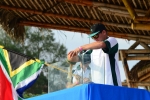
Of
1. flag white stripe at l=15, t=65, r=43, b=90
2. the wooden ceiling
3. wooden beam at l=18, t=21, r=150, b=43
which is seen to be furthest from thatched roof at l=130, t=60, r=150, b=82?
flag white stripe at l=15, t=65, r=43, b=90

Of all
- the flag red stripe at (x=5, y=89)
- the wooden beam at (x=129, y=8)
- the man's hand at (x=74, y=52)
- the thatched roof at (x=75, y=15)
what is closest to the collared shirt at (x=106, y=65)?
the man's hand at (x=74, y=52)

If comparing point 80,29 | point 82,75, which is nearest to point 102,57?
point 82,75

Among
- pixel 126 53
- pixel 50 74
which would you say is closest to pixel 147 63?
pixel 126 53

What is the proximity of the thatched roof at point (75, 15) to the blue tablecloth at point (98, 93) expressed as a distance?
2.61m

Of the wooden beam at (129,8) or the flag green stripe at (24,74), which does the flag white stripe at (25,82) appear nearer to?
the flag green stripe at (24,74)

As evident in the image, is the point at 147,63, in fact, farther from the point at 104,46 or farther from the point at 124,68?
the point at 104,46

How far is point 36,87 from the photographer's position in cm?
1761

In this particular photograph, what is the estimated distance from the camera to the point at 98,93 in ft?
11.5

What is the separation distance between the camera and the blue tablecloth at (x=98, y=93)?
11.4 feet

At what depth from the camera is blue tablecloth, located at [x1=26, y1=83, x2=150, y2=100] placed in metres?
3.48

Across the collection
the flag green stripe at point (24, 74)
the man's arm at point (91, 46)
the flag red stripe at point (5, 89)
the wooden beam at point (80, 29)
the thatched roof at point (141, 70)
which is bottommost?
the flag red stripe at point (5, 89)

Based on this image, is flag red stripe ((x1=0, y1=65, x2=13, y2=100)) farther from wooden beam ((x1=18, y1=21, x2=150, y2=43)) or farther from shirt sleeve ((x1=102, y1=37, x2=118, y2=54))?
wooden beam ((x1=18, y1=21, x2=150, y2=43))

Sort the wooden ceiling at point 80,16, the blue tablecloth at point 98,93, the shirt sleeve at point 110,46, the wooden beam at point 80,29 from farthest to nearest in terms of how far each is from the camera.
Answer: the wooden beam at point 80,29 < the wooden ceiling at point 80,16 < the shirt sleeve at point 110,46 < the blue tablecloth at point 98,93

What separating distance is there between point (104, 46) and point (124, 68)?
13.4ft
